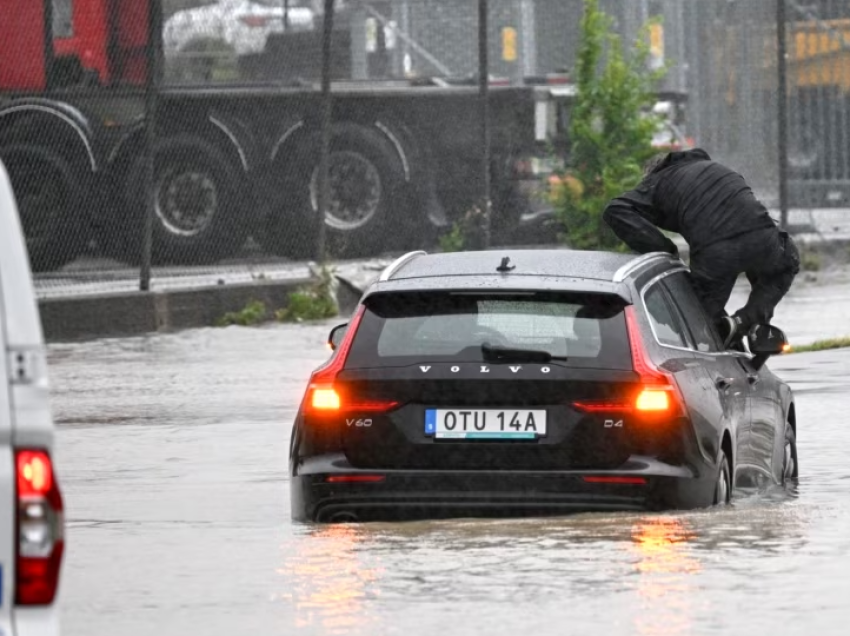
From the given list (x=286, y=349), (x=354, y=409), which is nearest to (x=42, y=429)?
(x=354, y=409)

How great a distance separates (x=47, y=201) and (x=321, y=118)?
2682 millimetres

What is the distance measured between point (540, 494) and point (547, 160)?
14.0 m

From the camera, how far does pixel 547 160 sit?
74.4 ft

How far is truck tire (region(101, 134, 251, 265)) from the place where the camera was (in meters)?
20.9

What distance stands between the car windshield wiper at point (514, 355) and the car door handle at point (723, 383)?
98 centimetres

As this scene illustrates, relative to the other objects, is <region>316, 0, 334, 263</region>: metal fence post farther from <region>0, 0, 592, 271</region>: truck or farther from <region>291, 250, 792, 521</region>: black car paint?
<region>291, 250, 792, 521</region>: black car paint

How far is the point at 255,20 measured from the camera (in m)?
21.1

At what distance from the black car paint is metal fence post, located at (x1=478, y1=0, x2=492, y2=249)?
12681mm

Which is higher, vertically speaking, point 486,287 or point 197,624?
point 486,287

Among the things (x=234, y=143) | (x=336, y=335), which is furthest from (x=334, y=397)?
(x=234, y=143)

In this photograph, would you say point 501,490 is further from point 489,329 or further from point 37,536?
point 37,536

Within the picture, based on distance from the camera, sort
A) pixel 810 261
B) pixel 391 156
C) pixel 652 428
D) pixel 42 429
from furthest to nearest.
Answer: pixel 810 261 < pixel 391 156 < pixel 652 428 < pixel 42 429

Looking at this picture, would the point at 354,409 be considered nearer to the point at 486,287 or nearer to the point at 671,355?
the point at 486,287

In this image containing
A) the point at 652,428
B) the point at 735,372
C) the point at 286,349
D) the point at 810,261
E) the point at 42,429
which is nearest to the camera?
the point at 42,429
